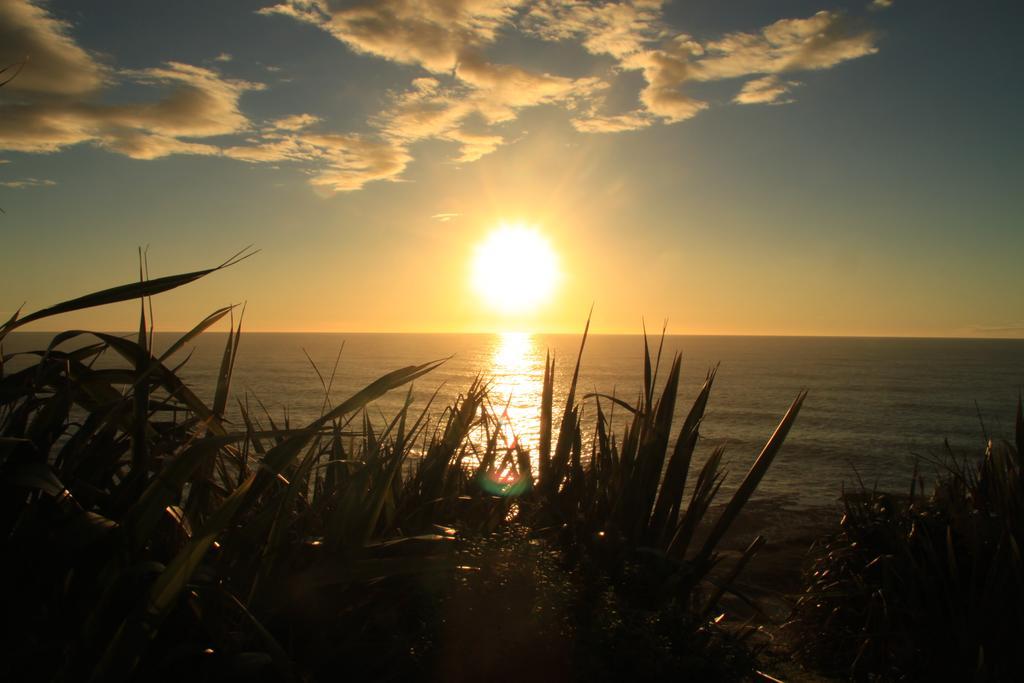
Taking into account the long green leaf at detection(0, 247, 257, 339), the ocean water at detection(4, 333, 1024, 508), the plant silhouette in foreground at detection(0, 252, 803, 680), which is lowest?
the ocean water at detection(4, 333, 1024, 508)

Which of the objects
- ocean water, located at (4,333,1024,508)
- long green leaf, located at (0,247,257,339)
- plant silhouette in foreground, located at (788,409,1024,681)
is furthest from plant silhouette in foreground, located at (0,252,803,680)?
ocean water, located at (4,333,1024,508)

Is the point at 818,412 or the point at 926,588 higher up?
the point at 926,588

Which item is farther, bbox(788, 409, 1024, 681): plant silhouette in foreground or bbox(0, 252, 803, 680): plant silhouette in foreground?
bbox(788, 409, 1024, 681): plant silhouette in foreground

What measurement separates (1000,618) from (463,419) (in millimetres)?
2737

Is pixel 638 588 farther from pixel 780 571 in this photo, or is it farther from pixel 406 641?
pixel 780 571

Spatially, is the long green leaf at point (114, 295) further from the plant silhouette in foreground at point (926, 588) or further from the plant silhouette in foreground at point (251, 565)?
the plant silhouette in foreground at point (926, 588)

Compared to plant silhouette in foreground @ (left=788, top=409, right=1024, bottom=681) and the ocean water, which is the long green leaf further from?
plant silhouette in foreground @ (left=788, top=409, right=1024, bottom=681)

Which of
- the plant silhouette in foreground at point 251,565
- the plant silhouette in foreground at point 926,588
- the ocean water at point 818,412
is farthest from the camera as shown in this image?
the ocean water at point 818,412

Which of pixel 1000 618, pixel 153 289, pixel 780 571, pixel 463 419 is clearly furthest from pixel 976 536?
pixel 780 571

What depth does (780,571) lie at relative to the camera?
1198 cm

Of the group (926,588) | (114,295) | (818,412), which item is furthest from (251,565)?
(818,412)

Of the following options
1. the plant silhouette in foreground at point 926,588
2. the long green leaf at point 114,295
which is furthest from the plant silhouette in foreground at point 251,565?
the plant silhouette in foreground at point 926,588

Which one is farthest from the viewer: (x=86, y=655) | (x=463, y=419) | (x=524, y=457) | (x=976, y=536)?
(x=976, y=536)

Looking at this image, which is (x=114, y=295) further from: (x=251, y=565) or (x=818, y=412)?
(x=818, y=412)
